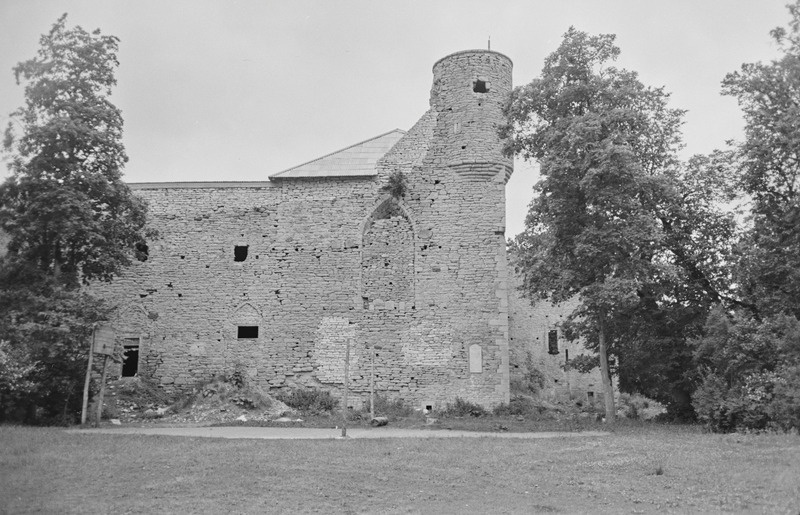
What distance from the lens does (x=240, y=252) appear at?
2636cm

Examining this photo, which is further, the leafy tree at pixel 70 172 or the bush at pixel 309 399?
the bush at pixel 309 399

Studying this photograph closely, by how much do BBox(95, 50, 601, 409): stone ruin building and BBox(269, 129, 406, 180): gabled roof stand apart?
0.08 m

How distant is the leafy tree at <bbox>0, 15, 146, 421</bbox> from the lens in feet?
61.3

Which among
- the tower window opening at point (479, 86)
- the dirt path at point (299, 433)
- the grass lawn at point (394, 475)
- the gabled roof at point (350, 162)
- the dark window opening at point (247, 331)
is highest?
the tower window opening at point (479, 86)

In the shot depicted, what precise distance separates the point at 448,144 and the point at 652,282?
8.96 meters

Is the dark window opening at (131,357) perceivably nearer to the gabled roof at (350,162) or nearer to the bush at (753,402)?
the gabled roof at (350,162)

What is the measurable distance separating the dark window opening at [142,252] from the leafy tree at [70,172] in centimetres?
468

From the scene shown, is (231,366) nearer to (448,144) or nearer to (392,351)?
(392,351)

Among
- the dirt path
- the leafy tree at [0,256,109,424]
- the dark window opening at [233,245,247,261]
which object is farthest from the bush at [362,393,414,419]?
the leafy tree at [0,256,109,424]

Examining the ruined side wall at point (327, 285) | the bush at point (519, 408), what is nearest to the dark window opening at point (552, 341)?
the bush at point (519, 408)

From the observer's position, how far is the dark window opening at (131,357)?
25.7m

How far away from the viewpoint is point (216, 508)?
10.2 m

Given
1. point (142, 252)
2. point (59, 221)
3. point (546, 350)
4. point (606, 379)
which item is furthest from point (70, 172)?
point (546, 350)

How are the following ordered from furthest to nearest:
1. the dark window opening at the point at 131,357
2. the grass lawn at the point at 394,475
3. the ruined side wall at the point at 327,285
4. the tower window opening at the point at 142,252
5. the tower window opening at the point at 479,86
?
the tower window opening at the point at 479,86
the tower window opening at the point at 142,252
the dark window opening at the point at 131,357
the ruined side wall at the point at 327,285
the grass lawn at the point at 394,475
